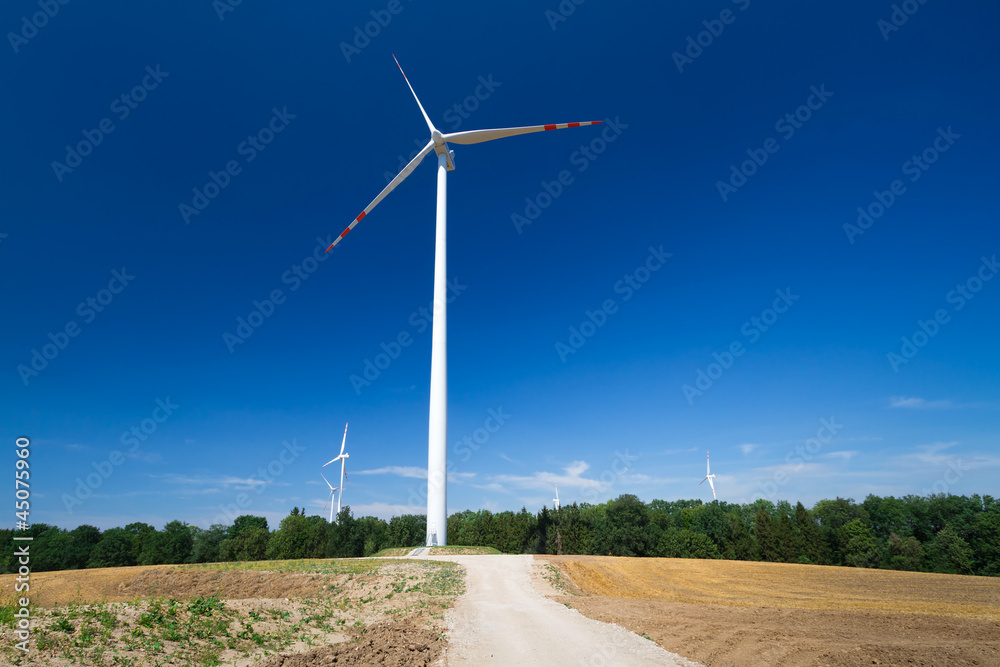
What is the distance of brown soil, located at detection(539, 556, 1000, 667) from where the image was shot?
580 inches

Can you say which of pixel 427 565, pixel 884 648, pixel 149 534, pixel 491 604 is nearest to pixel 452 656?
pixel 491 604

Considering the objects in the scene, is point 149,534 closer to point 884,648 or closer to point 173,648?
point 173,648

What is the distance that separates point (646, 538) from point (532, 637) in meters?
87.9

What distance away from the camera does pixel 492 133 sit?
194ft

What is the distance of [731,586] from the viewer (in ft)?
124

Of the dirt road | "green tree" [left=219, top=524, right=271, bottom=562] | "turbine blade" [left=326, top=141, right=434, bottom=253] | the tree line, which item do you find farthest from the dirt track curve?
"green tree" [left=219, top=524, right=271, bottom=562]

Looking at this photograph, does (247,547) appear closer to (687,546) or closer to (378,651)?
(687,546)

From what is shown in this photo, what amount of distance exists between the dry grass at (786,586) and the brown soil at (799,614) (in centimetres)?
10

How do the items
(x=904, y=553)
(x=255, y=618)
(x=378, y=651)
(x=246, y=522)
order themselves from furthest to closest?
(x=246, y=522), (x=904, y=553), (x=255, y=618), (x=378, y=651)

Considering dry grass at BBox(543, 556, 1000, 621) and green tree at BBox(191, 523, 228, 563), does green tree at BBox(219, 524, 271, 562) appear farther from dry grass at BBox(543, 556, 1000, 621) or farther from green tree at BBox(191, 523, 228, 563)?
dry grass at BBox(543, 556, 1000, 621)

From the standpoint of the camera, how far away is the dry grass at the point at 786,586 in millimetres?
28188

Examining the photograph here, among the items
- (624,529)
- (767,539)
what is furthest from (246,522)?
(767,539)

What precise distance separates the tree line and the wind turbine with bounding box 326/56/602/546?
163ft

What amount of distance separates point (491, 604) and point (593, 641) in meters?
8.49
